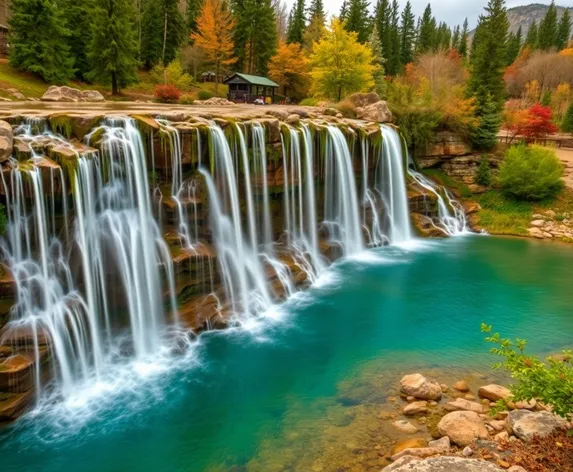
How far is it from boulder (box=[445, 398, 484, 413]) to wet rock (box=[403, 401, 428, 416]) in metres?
0.49

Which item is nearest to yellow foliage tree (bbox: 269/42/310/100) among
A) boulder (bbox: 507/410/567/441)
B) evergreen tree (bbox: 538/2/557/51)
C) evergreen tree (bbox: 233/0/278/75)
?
evergreen tree (bbox: 233/0/278/75)

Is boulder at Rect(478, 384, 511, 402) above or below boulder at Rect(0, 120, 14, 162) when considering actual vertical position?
below

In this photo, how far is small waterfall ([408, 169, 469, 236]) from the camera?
25375 mm

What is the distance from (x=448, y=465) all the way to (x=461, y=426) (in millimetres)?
1980

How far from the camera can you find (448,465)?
6773 millimetres

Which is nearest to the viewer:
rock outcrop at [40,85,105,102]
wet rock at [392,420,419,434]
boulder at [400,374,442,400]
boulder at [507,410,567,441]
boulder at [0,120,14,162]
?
boulder at [507,410,567,441]

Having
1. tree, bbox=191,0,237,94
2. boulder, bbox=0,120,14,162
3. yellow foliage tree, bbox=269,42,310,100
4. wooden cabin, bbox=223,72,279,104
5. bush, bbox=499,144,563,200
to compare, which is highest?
tree, bbox=191,0,237,94

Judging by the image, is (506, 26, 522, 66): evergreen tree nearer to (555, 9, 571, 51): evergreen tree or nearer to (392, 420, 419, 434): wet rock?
(555, 9, 571, 51): evergreen tree

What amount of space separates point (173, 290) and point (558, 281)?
581 inches

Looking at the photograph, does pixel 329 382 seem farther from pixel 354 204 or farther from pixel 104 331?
pixel 354 204

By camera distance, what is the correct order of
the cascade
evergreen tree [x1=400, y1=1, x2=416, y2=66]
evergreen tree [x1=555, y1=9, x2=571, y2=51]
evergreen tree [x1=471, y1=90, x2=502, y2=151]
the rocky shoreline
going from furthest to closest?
evergreen tree [x1=555, y1=9, x2=571, y2=51]
evergreen tree [x1=400, y1=1, x2=416, y2=66]
evergreen tree [x1=471, y1=90, x2=502, y2=151]
the cascade
the rocky shoreline

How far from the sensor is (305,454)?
853cm

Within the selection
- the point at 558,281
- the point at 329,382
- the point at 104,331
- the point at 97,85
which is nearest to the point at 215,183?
the point at 104,331

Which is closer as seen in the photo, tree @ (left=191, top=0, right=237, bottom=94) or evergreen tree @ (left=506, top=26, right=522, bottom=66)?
tree @ (left=191, top=0, right=237, bottom=94)
